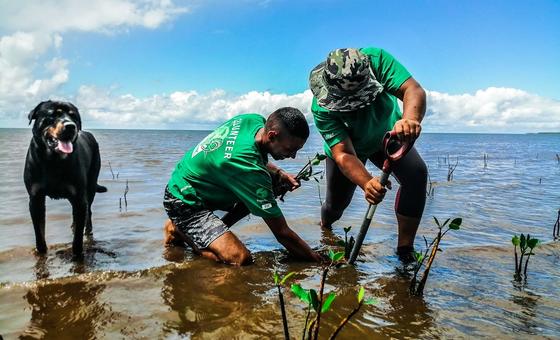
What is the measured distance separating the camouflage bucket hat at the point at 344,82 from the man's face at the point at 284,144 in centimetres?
45

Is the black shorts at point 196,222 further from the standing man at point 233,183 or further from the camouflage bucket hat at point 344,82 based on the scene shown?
the camouflage bucket hat at point 344,82

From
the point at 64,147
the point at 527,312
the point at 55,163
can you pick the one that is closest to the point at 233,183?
the point at 64,147

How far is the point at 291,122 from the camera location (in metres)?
4.18

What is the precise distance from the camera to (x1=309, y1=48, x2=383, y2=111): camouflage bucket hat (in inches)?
159

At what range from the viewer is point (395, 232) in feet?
20.9

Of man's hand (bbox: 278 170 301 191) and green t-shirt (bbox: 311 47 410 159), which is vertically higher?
green t-shirt (bbox: 311 47 410 159)

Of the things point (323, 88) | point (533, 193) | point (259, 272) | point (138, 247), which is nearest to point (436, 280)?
point (259, 272)

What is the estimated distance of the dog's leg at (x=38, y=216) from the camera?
461 cm

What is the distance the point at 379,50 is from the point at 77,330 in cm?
364

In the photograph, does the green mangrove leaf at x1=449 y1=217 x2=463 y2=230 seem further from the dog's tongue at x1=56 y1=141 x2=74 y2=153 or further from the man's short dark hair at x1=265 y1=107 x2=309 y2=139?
the dog's tongue at x1=56 y1=141 x2=74 y2=153

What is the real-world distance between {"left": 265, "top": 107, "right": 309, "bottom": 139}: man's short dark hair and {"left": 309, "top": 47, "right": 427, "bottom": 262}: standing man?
0.93 ft

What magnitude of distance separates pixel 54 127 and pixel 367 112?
305cm

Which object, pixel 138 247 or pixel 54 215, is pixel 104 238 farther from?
pixel 54 215

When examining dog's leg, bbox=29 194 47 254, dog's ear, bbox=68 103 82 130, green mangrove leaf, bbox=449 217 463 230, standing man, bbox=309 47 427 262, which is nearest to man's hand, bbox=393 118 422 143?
standing man, bbox=309 47 427 262
